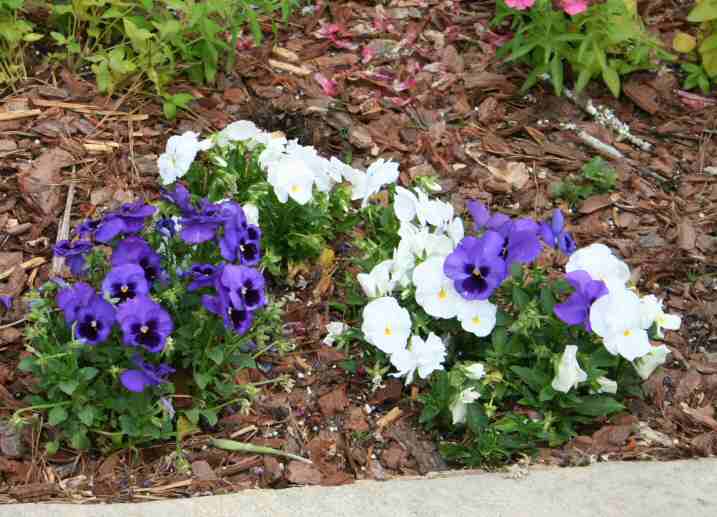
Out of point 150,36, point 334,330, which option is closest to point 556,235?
point 334,330

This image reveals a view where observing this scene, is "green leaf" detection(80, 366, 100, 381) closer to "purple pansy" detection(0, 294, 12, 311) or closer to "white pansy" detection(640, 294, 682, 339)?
"purple pansy" detection(0, 294, 12, 311)

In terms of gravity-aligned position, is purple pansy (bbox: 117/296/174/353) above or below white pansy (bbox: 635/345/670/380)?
above

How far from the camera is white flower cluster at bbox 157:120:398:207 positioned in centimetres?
338

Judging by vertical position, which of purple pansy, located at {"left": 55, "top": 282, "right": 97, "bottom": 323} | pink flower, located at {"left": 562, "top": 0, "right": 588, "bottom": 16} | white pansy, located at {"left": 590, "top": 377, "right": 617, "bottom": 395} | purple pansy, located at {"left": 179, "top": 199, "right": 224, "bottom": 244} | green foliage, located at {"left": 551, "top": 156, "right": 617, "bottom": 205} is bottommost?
green foliage, located at {"left": 551, "top": 156, "right": 617, "bottom": 205}

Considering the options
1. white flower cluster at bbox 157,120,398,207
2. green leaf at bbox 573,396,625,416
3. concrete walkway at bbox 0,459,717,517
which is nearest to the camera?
concrete walkway at bbox 0,459,717,517

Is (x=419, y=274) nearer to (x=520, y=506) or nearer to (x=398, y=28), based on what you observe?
(x=520, y=506)

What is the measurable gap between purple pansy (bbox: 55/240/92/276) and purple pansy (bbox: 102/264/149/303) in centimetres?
16

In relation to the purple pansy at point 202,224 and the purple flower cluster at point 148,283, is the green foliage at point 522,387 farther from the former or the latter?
the purple pansy at point 202,224

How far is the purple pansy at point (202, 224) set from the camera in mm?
2939

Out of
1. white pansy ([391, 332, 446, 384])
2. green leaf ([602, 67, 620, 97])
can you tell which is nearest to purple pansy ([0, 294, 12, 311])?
white pansy ([391, 332, 446, 384])

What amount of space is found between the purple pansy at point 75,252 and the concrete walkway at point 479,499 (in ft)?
2.41

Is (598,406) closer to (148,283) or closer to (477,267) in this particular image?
(477,267)

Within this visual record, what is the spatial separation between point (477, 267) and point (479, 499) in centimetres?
73

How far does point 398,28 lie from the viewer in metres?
4.89
